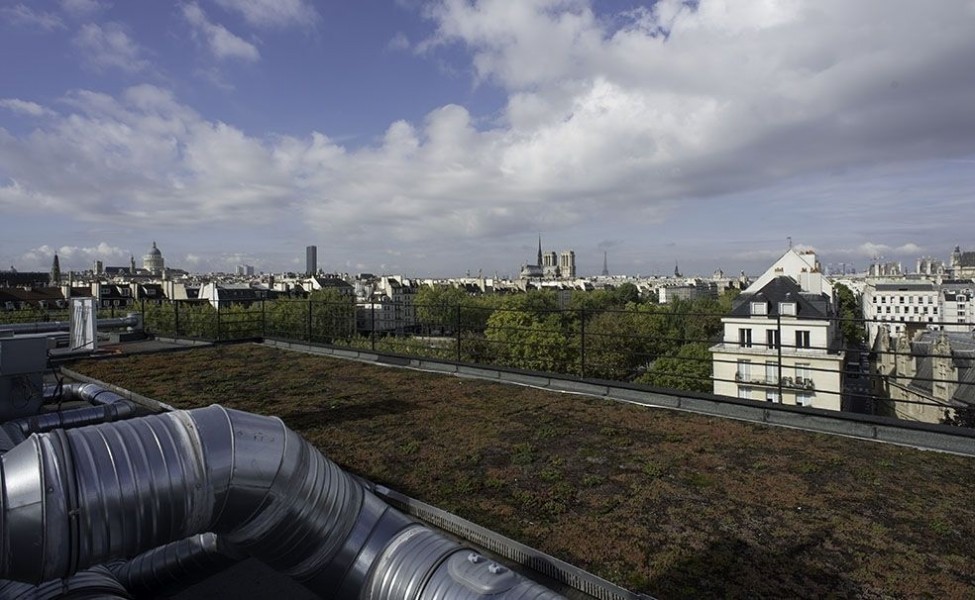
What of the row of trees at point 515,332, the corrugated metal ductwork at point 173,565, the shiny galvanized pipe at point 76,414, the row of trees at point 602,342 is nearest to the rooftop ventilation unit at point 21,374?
the shiny galvanized pipe at point 76,414

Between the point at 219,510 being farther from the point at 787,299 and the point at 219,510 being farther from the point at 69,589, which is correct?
the point at 787,299

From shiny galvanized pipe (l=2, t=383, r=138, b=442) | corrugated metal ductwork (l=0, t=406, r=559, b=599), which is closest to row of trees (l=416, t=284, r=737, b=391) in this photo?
shiny galvanized pipe (l=2, t=383, r=138, b=442)

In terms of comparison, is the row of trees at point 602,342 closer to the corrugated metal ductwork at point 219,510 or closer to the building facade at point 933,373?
the building facade at point 933,373

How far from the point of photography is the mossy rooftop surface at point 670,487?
276 cm

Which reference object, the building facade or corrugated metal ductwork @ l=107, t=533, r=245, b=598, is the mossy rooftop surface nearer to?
corrugated metal ductwork @ l=107, t=533, r=245, b=598

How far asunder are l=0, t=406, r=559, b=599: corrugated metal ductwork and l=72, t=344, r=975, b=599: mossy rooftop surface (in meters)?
1.03

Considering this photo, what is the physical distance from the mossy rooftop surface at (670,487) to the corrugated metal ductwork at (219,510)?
3.38 ft

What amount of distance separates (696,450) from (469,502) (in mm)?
2301

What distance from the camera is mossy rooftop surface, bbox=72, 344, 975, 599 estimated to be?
2762 mm

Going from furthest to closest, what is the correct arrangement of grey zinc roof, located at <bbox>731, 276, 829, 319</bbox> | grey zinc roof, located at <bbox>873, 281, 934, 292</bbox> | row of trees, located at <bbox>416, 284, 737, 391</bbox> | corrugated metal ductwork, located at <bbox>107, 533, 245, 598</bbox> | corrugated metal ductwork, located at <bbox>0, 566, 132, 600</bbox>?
grey zinc roof, located at <bbox>873, 281, 934, 292</bbox>, grey zinc roof, located at <bbox>731, 276, 829, 319</bbox>, row of trees, located at <bbox>416, 284, 737, 391</bbox>, corrugated metal ductwork, located at <bbox>107, 533, 245, 598</bbox>, corrugated metal ductwork, located at <bbox>0, 566, 132, 600</bbox>

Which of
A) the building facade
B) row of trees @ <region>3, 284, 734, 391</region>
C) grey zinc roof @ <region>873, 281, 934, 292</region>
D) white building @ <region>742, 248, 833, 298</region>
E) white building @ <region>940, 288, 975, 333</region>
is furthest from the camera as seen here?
grey zinc roof @ <region>873, 281, 934, 292</region>

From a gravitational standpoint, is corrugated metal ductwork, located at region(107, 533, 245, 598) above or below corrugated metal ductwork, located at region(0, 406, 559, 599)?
below

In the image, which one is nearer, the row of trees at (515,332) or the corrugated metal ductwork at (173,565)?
the corrugated metal ductwork at (173,565)

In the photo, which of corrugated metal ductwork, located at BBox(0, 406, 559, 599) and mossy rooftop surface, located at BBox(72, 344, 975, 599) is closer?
corrugated metal ductwork, located at BBox(0, 406, 559, 599)
